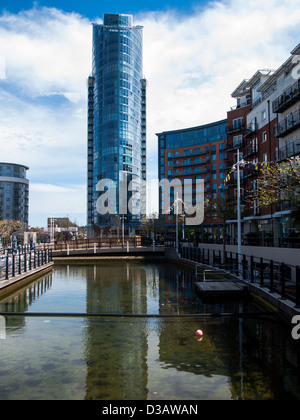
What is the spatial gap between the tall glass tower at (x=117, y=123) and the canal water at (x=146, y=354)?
8102 cm

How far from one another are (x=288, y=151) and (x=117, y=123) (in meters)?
74.6

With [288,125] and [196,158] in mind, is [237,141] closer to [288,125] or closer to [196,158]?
[288,125]

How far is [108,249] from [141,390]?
1331 inches

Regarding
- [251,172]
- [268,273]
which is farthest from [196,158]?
[268,273]

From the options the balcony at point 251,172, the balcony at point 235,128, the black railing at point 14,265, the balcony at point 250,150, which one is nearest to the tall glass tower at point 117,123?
the balcony at point 235,128

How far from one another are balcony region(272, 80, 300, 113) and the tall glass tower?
215 ft

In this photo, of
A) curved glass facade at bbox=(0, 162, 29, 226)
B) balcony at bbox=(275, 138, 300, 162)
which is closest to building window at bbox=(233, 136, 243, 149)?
balcony at bbox=(275, 138, 300, 162)

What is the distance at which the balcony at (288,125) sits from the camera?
2854 cm

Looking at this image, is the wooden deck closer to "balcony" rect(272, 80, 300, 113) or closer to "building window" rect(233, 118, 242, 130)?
"balcony" rect(272, 80, 300, 113)

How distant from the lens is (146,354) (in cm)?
863

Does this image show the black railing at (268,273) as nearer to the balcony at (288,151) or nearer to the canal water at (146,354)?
the canal water at (146,354)

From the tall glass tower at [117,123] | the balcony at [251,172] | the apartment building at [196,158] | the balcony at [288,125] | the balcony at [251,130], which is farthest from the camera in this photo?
the tall glass tower at [117,123]

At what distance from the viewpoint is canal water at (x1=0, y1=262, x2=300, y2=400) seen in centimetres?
653
